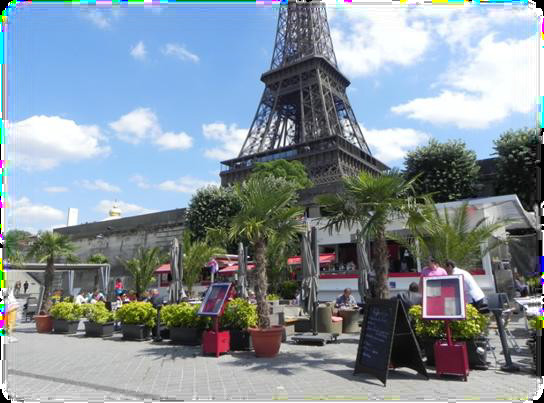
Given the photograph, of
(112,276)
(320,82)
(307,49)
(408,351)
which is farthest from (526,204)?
(307,49)

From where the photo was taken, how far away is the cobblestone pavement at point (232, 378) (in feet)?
17.0

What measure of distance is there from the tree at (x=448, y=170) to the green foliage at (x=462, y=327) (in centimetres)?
2559

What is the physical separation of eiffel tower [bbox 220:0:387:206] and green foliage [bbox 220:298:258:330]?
41.1 metres

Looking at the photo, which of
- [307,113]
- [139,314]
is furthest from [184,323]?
[307,113]

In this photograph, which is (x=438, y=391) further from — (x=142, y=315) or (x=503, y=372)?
(x=142, y=315)

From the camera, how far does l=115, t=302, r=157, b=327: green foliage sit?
10555 mm

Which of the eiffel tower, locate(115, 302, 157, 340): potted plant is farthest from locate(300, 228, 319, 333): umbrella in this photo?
the eiffel tower

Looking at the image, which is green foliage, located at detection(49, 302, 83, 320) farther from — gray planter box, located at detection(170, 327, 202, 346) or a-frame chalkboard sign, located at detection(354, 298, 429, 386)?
a-frame chalkboard sign, located at detection(354, 298, 429, 386)

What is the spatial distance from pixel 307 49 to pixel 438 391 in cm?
6477

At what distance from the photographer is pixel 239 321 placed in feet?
28.5

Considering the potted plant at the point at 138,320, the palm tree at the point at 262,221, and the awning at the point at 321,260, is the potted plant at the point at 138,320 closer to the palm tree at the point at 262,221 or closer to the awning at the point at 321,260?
the palm tree at the point at 262,221

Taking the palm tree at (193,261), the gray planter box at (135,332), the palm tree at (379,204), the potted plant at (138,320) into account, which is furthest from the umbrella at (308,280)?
the palm tree at (193,261)

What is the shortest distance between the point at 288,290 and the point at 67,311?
1148 cm

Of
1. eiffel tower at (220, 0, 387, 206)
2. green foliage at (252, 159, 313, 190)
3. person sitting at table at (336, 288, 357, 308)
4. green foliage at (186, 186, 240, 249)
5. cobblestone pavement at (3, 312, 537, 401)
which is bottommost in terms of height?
cobblestone pavement at (3, 312, 537, 401)
